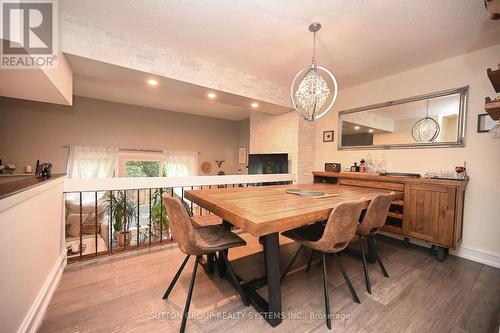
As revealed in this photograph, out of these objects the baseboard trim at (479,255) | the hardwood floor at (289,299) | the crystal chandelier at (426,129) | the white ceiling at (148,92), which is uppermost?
the white ceiling at (148,92)

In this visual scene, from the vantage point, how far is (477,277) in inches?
79.6

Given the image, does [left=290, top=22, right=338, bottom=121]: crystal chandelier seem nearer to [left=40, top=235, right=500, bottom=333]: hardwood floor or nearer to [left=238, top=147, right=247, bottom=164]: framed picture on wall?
[left=40, top=235, right=500, bottom=333]: hardwood floor

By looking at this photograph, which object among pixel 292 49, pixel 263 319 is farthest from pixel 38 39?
pixel 263 319

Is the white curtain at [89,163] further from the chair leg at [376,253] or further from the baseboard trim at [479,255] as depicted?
the baseboard trim at [479,255]

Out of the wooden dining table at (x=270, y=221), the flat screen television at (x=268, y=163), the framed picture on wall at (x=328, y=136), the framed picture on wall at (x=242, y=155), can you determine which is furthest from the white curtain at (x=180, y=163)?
the wooden dining table at (x=270, y=221)

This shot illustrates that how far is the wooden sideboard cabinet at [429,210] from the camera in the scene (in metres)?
2.21

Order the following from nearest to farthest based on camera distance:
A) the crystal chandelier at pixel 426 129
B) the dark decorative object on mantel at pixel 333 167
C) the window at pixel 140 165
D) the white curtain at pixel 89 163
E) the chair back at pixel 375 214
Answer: the chair back at pixel 375 214, the crystal chandelier at pixel 426 129, the dark decorative object on mantel at pixel 333 167, the white curtain at pixel 89 163, the window at pixel 140 165

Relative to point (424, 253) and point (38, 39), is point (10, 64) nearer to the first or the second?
point (38, 39)

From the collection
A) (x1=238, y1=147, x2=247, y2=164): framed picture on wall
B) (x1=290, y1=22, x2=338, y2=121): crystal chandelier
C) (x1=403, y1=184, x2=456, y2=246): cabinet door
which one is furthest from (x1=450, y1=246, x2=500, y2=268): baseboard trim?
(x1=238, y1=147, x2=247, y2=164): framed picture on wall

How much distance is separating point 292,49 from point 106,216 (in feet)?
15.1

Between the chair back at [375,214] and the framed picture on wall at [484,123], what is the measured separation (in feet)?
5.35

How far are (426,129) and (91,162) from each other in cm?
621

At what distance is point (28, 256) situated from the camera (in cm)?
130

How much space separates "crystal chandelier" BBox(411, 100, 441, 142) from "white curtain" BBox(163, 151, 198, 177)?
4.87 m
